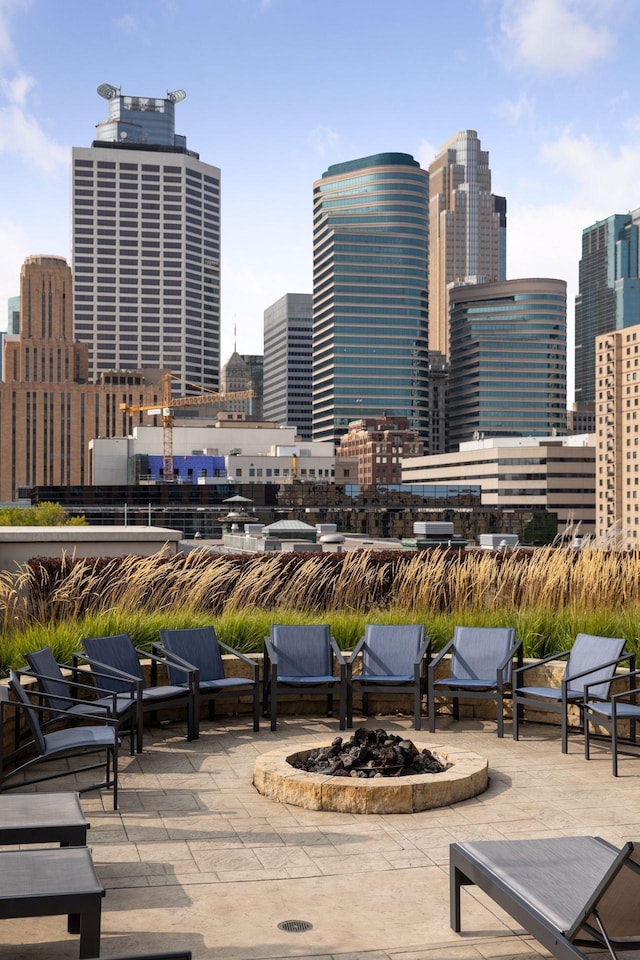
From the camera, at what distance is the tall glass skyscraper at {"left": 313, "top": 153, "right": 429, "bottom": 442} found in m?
177

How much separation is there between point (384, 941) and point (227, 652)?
17.7 feet

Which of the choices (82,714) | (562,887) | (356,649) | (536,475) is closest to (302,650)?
(356,649)

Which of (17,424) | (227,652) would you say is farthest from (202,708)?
(17,424)

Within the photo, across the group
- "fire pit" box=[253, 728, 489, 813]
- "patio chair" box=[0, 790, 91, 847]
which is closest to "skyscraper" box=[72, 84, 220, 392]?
"fire pit" box=[253, 728, 489, 813]

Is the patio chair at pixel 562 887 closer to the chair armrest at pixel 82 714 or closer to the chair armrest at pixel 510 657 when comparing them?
the chair armrest at pixel 82 714

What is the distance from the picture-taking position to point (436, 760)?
259 inches

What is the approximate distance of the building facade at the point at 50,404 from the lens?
160 meters

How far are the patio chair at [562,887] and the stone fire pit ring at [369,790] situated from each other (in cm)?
179

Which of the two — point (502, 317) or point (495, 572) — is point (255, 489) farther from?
point (502, 317)

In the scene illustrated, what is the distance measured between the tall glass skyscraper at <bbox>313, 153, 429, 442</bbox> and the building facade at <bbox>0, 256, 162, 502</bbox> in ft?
111

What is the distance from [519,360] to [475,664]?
7425 inches

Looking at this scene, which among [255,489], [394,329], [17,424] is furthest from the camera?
[394,329]

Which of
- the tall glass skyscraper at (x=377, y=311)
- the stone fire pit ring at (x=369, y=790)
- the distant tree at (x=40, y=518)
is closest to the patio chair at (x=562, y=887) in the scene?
the stone fire pit ring at (x=369, y=790)

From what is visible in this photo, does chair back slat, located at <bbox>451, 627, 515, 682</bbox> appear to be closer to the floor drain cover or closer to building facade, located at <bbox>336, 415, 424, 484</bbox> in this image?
the floor drain cover
